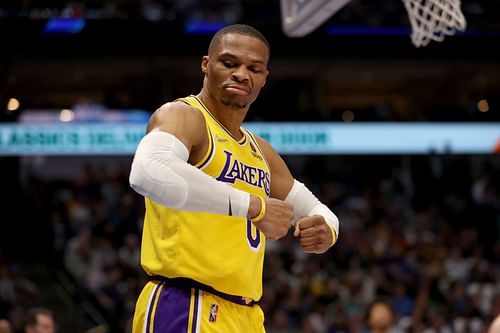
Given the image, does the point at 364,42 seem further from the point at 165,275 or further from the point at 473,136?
the point at 165,275

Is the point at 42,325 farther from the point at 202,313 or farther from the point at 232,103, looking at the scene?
the point at 232,103

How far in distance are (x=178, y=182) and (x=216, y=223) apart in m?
0.41

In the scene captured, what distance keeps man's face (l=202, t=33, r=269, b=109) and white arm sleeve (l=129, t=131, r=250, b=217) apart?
0.43 metres

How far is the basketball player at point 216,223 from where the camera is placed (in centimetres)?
304

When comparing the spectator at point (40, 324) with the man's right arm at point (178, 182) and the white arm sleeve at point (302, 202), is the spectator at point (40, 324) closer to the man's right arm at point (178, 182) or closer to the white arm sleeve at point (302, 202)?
the white arm sleeve at point (302, 202)

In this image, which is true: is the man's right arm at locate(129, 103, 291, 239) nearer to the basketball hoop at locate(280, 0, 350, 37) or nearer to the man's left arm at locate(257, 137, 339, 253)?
the man's left arm at locate(257, 137, 339, 253)

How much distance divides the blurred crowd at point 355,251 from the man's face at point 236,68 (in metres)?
8.13

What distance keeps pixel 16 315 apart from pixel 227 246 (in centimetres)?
819

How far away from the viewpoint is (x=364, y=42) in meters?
14.3

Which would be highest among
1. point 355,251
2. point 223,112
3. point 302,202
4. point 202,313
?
point 223,112

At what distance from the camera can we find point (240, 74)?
328 centimetres

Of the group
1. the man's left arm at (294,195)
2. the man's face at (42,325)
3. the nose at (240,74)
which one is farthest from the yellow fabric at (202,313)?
the man's face at (42,325)

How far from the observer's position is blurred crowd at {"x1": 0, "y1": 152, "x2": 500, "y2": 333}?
39.0 ft

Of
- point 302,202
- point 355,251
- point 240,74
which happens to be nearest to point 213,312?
point 302,202
